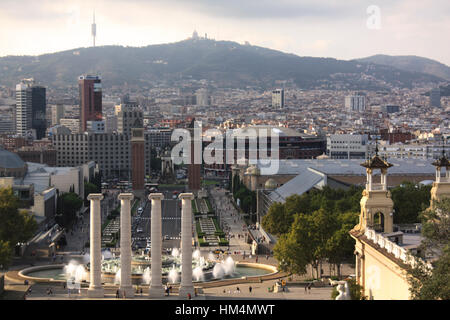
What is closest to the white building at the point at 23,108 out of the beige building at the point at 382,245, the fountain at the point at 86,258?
the fountain at the point at 86,258

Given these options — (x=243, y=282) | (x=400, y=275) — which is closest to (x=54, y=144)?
(x=243, y=282)

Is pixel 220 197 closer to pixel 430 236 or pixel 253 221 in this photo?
pixel 253 221

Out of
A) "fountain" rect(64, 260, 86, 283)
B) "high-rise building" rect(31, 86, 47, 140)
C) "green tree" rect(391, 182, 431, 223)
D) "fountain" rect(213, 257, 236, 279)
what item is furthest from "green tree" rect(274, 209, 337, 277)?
"high-rise building" rect(31, 86, 47, 140)

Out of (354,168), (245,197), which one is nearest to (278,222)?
(354,168)

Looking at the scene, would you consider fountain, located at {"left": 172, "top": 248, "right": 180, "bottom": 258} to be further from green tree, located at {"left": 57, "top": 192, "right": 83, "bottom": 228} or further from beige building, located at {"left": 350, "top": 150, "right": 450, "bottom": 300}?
beige building, located at {"left": 350, "top": 150, "right": 450, "bottom": 300}

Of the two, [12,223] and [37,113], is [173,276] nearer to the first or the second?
[12,223]

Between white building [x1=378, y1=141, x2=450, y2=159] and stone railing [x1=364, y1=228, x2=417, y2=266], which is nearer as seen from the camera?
stone railing [x1=364, y1=228, x2=417, y2=266]
